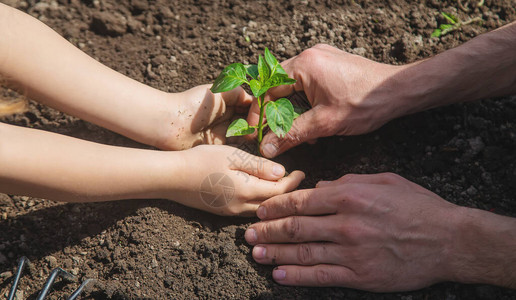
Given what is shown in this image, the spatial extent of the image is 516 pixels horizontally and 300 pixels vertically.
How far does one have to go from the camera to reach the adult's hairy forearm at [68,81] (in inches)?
76.7

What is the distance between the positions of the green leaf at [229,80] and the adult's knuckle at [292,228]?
2.24 ft

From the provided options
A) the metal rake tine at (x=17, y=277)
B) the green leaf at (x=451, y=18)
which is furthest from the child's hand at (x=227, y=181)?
the green leaf at (x=451, y=18)

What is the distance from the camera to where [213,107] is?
222 cm

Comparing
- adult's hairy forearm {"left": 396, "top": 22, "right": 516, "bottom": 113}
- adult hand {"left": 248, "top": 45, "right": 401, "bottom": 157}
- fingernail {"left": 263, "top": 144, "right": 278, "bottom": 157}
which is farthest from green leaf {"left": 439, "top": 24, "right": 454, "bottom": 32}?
fingernail {"left": 263, "top": 144, "right": 278, "bottom": 157}

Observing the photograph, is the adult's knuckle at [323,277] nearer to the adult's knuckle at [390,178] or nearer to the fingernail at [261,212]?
the fingernail at [261,212]

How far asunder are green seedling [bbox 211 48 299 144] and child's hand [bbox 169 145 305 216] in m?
0.17

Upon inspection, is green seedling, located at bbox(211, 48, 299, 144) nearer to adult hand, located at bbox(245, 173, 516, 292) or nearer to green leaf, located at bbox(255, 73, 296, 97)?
green leaf, located at bbox(255, 73, 296, 97)

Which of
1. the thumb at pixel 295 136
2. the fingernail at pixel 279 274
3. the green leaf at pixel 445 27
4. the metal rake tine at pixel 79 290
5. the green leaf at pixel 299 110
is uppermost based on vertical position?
the green leaf at pixel 445 27

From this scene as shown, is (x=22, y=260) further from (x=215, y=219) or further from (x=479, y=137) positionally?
(x=479, y=137)

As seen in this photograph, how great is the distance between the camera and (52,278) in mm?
1884

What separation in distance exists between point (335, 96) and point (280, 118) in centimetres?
34

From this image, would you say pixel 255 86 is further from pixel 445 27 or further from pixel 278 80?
pixel 445 27

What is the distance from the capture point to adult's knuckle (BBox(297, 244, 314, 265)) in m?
1.89

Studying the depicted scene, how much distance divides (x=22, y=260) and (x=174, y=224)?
0.71 m
